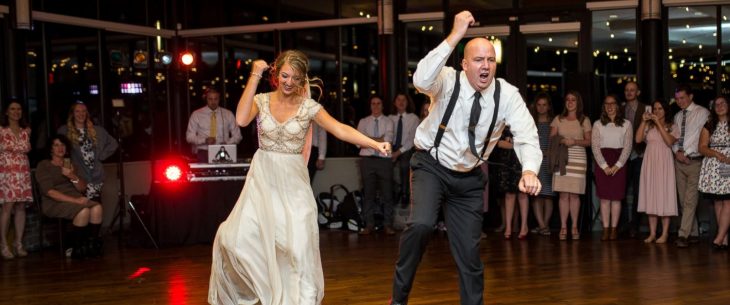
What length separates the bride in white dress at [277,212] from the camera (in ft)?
16.2

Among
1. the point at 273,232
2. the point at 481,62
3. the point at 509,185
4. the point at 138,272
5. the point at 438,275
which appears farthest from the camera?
the point at 509,185

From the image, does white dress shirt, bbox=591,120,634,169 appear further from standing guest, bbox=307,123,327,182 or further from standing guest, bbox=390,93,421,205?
standing guest, bbox=307,123,327,182

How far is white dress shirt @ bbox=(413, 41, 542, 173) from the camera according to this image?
4448mm

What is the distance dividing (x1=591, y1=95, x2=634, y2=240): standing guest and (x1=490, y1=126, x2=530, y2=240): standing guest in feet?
2.55

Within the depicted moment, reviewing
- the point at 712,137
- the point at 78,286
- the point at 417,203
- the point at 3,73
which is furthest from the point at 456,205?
the point at 3,73

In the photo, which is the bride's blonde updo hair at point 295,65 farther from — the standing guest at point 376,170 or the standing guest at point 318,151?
the standing guest at point 318,151

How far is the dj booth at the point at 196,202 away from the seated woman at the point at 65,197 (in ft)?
1.98

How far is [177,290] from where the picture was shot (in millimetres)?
6766

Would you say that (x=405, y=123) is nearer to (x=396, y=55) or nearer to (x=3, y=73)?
(x=396, y=55)

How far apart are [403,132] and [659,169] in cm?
270

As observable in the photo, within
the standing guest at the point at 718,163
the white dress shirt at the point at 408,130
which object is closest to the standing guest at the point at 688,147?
the standing guest at the point at 718,163

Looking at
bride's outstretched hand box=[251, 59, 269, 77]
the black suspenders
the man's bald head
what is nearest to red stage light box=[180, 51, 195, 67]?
bride's outstretched hand box=[251, 59, 269, 77]

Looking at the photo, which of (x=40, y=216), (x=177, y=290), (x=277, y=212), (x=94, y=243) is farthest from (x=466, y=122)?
(x=40, y=216)

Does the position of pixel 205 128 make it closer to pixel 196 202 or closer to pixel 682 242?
pixel 196 202
